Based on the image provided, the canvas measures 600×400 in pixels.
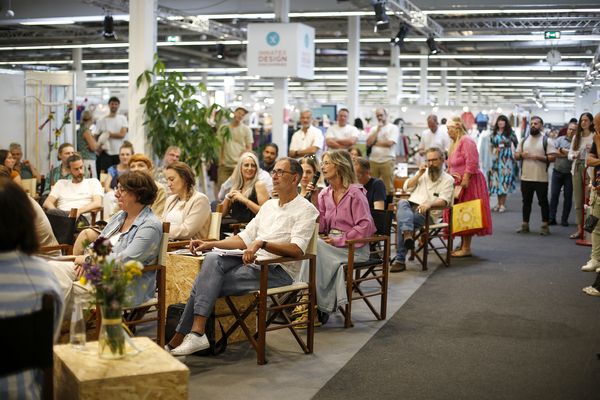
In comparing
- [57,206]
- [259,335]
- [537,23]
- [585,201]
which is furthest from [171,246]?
[537,23]

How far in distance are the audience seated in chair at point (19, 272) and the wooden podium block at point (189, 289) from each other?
8.10 feet

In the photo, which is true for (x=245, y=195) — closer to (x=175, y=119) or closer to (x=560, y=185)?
(x=175, y=119)

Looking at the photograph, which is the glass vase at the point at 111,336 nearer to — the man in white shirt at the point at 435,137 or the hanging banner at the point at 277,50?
the man in white shirt at the point at 435,137

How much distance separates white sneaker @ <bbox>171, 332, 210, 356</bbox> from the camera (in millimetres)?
4621

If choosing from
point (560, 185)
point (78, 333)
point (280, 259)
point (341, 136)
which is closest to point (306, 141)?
point (341, 136)

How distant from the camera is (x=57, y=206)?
744cm

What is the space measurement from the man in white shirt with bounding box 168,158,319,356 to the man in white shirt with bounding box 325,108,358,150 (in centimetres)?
698

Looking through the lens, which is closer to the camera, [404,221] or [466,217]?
[404,221]

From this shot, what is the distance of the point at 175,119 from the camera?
9766 millimetres

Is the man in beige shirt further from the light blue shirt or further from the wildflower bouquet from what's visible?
the light blue shirt

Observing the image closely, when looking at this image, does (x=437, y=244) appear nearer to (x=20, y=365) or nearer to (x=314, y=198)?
(x=314, y=198)

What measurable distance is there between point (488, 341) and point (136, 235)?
2479 mm

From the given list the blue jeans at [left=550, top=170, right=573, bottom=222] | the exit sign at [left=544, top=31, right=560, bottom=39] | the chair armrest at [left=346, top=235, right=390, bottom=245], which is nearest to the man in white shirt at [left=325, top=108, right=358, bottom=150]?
the blue jeans at [left=550, top=170, right=573, bottom=222]

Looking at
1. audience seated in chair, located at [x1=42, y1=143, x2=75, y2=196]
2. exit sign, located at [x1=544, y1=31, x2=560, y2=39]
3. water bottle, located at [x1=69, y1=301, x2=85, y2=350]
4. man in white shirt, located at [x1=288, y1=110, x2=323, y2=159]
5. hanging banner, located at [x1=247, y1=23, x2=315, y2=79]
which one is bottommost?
water bottle, located at [x1=69, y1=301, x2=85, y2=350]
